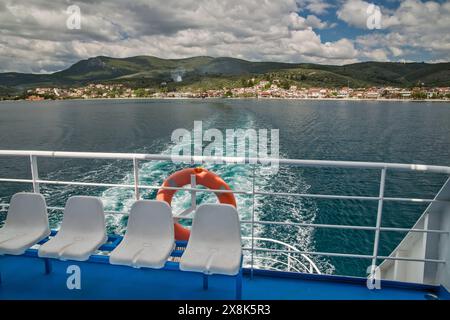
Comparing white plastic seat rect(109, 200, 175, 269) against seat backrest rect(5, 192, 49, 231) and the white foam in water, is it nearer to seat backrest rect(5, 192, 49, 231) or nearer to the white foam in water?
seat backrest rect(5, 192, 49, 231)

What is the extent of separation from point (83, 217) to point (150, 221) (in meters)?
0.44

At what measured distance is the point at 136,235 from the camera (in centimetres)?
190

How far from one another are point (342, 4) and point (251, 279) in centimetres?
1852

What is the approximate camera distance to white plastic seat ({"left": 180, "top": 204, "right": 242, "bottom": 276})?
67.0 inches

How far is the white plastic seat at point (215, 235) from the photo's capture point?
1701mm

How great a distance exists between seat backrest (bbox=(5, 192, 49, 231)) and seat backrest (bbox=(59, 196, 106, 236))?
187 millimetres

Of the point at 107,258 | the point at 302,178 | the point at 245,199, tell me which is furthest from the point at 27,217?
the point at 302,178

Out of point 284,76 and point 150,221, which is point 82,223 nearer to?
point 150,221

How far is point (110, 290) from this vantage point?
6.07 feet

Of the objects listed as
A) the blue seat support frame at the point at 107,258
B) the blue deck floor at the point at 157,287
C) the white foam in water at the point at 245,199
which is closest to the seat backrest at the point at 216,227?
the blue seat support frame at the point at 107,258

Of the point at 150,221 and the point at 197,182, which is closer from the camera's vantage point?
the point at 150,221

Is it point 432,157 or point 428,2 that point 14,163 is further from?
point 428,2

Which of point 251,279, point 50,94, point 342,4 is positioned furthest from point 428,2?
point 50,94
